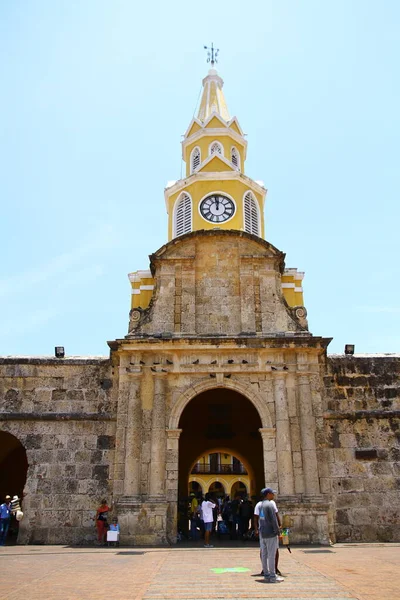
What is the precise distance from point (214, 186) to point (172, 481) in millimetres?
13011

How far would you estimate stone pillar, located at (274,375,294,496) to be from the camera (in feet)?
44.1

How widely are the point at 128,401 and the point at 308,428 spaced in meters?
5.05

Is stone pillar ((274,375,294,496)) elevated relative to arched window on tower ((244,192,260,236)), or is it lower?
lower

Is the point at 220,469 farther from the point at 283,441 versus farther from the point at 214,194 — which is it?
the point at 283,441

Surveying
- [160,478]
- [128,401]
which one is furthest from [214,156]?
[160,478]

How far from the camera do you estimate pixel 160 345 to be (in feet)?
48.0

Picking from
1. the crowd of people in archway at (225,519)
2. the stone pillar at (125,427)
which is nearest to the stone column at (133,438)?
the stone pillar at (125,427)

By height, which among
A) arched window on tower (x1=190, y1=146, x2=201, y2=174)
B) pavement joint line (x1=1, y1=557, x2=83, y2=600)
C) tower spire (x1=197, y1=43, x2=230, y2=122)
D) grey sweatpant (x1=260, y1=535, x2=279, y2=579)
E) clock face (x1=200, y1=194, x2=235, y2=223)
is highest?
tower spire (x1=197, y1=43, x2=230, y2=122)

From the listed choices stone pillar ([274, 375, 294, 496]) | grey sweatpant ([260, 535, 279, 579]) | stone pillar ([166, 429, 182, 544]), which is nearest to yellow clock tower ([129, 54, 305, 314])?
stone pillar ([274, 375, 294, 496])

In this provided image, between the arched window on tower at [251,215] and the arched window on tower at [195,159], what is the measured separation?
353cm

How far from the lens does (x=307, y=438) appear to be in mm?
13844

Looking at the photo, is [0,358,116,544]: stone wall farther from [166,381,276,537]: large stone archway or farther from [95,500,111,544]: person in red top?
[166,381,276,537]: large stone archway

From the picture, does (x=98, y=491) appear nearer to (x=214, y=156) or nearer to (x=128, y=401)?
(x=128, y=401)

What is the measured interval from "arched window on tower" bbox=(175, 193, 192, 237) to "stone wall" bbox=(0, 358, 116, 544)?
8.36 metres
